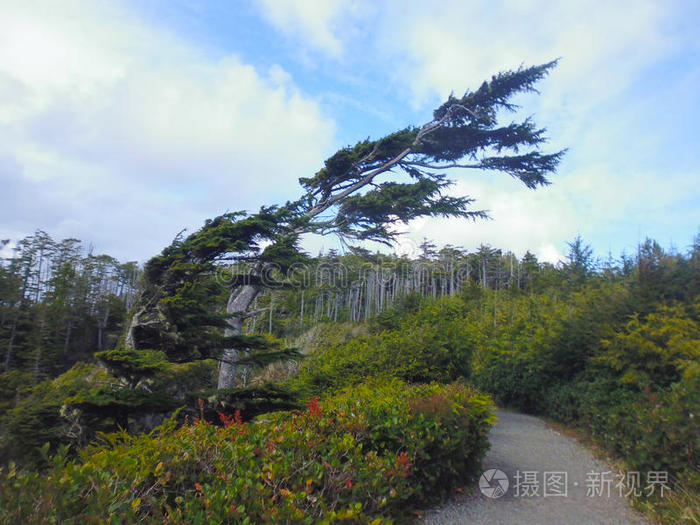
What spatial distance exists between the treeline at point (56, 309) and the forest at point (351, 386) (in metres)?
12.5

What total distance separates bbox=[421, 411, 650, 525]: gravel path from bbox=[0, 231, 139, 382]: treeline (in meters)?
25.6

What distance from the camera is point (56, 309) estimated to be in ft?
107

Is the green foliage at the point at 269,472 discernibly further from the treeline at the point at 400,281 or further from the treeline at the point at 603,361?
the treeline at the point at 400,281

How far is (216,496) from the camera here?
2.19 meters

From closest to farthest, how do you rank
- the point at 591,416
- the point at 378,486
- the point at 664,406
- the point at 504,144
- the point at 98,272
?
the point at 378,486
the point at 664,406
the point at 591,416
the point at 504,144
the point at 98,272

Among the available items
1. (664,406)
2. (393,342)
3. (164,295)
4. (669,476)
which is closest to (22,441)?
(164,295)

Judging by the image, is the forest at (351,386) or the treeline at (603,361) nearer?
the forest at (351,386)

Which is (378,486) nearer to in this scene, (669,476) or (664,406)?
(669,476)

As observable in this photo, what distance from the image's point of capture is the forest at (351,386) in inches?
99.9

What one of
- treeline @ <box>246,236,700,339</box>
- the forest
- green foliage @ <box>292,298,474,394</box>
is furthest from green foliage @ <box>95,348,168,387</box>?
treeline @ <box>246,236,700,339</box>

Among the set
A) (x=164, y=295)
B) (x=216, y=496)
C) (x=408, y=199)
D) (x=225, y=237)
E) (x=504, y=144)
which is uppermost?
(x=504, y=144)

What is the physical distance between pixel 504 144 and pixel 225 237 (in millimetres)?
8469

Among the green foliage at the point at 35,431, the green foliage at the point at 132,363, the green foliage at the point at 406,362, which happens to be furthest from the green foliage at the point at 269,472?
the green foliage at the point at 406,362

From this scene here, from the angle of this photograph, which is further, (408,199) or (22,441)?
(408,199)
